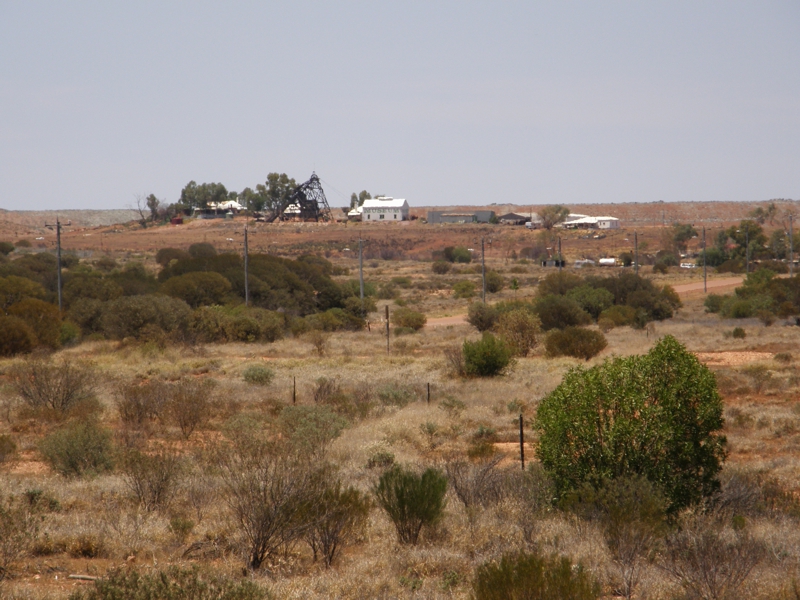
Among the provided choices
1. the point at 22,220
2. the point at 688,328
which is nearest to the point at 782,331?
the point at 688,328

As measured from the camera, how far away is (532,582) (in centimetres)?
512

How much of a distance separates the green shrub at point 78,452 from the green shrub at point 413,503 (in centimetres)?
586

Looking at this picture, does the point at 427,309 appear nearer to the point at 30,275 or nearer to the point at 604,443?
the point at 30,275

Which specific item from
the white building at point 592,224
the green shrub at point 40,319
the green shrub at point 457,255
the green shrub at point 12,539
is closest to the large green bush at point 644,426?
the green shrub at point 12,539

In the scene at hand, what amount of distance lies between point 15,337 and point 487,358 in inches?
684

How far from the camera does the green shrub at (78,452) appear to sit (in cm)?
1226

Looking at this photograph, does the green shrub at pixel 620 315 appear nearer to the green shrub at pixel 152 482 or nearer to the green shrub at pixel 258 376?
the green shrub at pixel 258 376

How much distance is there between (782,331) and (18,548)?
3502 cm

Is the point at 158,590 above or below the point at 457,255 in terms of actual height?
above

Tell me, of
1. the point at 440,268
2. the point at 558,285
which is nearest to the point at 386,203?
the point at 440,268

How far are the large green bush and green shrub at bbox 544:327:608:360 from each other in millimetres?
18188

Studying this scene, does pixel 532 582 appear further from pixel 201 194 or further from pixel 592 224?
pixel 201 194

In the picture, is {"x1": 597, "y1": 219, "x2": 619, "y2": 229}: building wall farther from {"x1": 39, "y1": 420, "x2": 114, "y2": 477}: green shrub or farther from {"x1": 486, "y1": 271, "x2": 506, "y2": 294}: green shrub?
{"x1": 39, "y1": 420, "x2": 114, "y2": 477}: green shrub

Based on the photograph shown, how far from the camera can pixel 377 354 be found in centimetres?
3000
